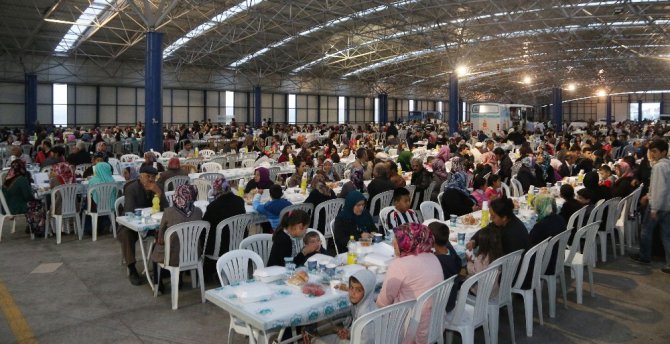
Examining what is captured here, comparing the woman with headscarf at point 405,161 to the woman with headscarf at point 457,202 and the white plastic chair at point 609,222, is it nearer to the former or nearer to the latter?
the woman with headscarf at point 457,202

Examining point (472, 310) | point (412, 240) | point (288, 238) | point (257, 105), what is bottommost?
point (472, 310)

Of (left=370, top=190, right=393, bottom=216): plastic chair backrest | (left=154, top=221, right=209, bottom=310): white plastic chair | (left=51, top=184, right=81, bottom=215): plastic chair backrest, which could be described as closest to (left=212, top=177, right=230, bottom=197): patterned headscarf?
(left=154, top=221, right=209, bottom=310): white plastic chair

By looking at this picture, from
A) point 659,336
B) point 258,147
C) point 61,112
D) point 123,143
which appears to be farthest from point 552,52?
point 659,336

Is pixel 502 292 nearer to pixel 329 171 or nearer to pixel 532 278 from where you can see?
pixel 532 278

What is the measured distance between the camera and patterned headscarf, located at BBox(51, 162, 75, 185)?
8617 mm

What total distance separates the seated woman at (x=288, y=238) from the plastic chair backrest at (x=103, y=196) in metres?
4.51

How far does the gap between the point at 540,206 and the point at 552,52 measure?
2990 centimetres

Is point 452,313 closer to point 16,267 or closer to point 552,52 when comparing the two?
point 16,267

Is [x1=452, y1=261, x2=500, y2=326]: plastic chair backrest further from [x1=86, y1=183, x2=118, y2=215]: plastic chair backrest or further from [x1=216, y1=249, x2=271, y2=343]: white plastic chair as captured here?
[x1=86, y1=183, x2=118, y2=215]: plastic chair backrest

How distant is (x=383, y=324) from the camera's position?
10.3ft

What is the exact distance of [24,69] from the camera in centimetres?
2559

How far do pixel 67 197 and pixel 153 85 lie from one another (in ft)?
20.9

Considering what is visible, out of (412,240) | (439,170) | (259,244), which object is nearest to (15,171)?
(259,244)

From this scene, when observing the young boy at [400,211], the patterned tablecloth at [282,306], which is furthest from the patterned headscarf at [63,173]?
the patterned tablecloth at [282,306]
